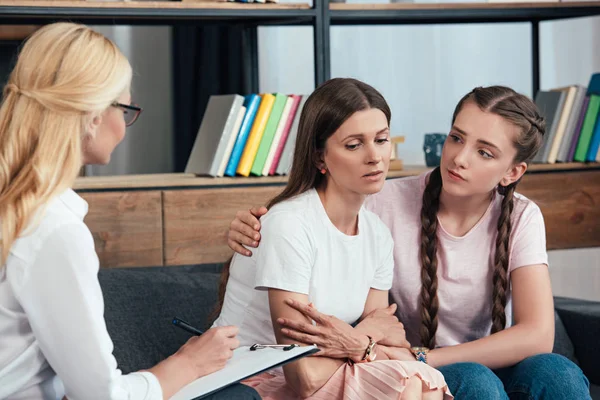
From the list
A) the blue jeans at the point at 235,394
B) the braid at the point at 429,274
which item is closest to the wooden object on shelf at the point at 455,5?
the braid at the point at 429,274

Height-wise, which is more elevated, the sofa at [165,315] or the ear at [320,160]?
the ear at [320,160]

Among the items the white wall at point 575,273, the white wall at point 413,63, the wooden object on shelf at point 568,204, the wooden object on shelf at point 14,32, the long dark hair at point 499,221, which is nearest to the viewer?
the long dark hair at point 499,221

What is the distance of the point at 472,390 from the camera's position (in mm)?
1715

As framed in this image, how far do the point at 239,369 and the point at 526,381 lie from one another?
69 cm

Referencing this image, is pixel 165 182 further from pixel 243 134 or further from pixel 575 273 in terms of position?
pixel 575 273

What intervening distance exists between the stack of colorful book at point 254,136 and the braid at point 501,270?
2.40 feet

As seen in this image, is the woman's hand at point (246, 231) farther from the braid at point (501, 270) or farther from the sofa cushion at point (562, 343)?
the sofa cushion at point (562, 343)

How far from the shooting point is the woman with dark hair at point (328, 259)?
65.9 inches

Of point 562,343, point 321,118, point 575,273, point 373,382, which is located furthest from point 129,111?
point 575,273

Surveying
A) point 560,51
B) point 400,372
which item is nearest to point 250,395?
point 400,372

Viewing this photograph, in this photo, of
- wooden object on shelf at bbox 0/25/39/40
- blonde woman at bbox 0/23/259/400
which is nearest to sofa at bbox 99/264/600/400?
blonde woman at bbox 0/23/259/400

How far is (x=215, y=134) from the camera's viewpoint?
101 inches

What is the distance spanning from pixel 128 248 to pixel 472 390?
43.0 inches

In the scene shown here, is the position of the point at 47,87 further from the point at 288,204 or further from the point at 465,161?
the point at 465,161
